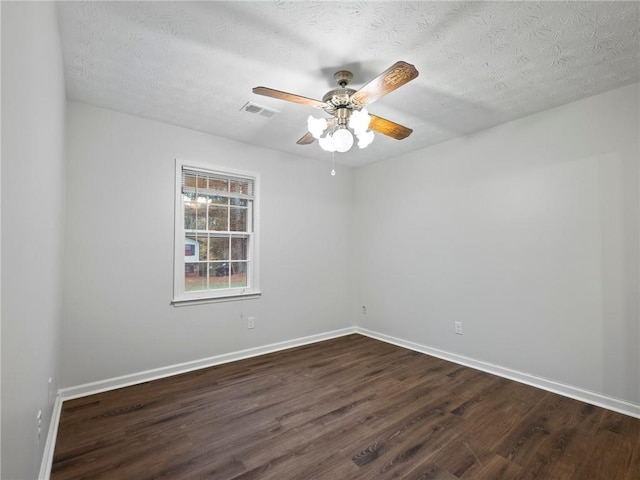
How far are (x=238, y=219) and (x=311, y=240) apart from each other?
1.07 m

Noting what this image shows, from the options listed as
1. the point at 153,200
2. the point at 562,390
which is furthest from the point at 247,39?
the point at 562,390

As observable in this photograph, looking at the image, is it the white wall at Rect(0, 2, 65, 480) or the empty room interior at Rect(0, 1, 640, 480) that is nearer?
the white wall at Rect(0, 2, 65, 480)

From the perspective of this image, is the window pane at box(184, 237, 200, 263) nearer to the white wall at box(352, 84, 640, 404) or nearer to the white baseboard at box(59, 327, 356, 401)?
the white baseboard at box(59, 327, 356, 401)

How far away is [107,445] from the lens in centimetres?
206

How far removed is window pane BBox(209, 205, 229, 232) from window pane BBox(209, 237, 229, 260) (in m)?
0.13

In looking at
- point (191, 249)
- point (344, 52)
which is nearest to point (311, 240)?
point (191, 249)

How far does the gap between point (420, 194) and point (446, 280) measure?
1.12 m

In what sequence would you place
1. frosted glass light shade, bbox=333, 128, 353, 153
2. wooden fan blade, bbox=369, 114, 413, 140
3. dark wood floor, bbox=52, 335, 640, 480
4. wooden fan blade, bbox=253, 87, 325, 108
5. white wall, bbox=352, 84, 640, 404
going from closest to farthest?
dark wood floor, bbox=52, 335, 640, 480, wooden fan blade, bbox=253, 87, 325, 108, frosted glass light shade, bbox=333, 128, 353, 153, wooden fan blade, bbox=369, 114, 413, 140, white wall, bbox=352, 84, 640, 404

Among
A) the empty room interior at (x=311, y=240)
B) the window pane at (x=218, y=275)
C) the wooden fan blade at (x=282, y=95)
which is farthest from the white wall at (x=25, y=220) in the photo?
the window pane at (x=218, y=275)

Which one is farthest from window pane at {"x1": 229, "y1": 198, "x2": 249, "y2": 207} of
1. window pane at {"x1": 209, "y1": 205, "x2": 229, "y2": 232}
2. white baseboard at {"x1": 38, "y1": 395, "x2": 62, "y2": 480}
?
white baseboard at {"x1": 38, "y1": 395, "x2": 62, "y2": 480}

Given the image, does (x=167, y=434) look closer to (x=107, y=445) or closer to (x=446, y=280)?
(x=107, y=445)

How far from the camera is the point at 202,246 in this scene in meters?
3.52

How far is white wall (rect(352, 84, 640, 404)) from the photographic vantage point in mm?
2547

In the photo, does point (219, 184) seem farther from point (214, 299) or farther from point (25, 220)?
point (25, 220)
